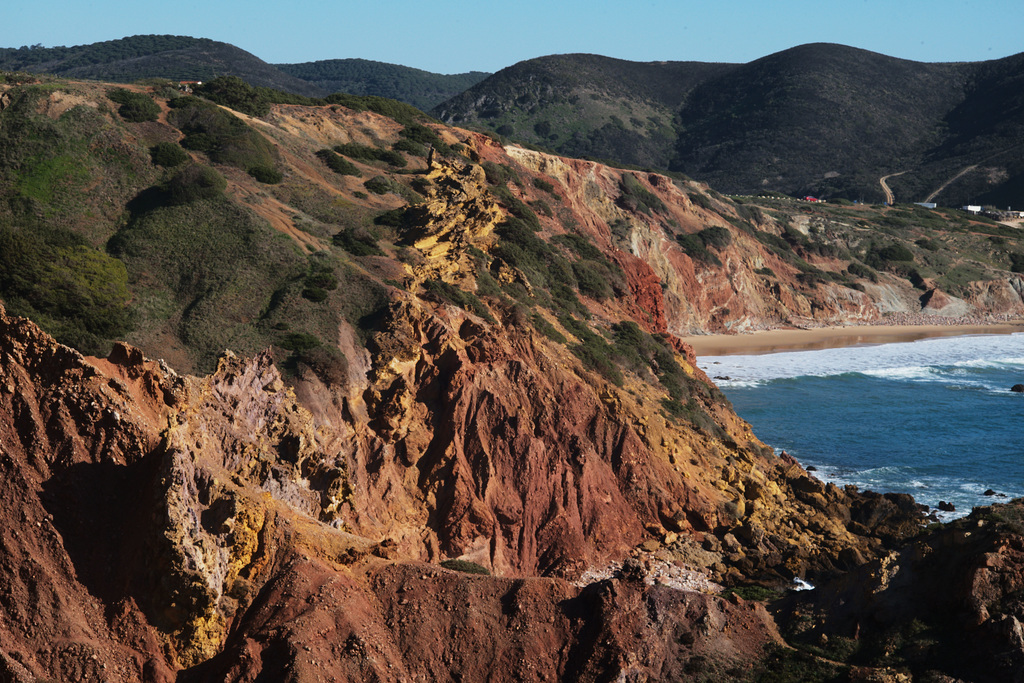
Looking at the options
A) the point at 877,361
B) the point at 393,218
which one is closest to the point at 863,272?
the point at 877,361

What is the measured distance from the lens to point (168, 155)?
30.7 m

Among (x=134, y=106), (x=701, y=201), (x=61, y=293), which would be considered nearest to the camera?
(x=61, y=293)

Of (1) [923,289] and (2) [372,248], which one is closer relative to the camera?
(2) [372,248]

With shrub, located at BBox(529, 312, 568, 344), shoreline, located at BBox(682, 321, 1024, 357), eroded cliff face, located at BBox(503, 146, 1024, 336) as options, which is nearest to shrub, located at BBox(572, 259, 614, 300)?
shrub, located at BBox(529, 312, 568, 344)

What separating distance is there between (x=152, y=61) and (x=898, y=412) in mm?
163388

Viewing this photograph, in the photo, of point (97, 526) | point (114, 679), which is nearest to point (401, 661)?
point (114, 679)

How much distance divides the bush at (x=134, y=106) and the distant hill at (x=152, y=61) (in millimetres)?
127123

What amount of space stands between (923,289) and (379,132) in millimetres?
56990

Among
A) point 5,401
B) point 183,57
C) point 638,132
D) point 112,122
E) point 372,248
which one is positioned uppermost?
point 183,57

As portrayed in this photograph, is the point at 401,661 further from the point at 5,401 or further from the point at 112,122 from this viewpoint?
the point at 112,122

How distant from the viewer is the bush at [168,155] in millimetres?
30562

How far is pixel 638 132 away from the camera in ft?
508

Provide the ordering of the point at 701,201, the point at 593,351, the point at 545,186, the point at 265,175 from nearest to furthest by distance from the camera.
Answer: the point at 593,351, the point at 265,175, the point at 545,186, the point at 701,201

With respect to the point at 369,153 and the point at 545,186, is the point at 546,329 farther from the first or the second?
the point at 545,186
